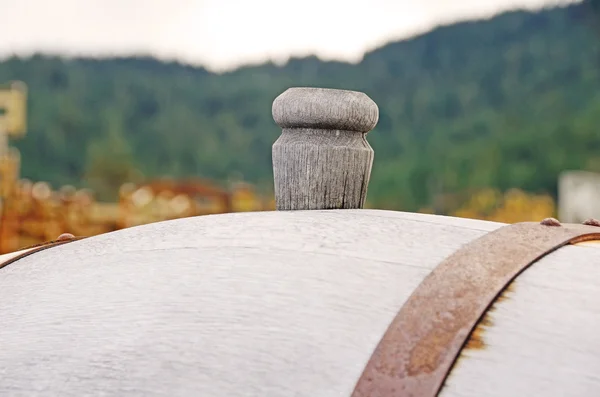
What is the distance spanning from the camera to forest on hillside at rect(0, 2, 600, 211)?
1941cm

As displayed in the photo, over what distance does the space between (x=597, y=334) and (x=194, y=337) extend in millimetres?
731

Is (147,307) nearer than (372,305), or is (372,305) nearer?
(372,305)

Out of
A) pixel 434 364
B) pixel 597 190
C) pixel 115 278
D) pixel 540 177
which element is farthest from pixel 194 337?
pixel 540 177

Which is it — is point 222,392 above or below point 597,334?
below

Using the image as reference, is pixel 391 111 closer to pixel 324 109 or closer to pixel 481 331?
pixel 324 109

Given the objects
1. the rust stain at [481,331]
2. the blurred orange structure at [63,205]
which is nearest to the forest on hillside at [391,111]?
the blurred orange structure at [63,205]

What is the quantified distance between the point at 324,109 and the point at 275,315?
75cm

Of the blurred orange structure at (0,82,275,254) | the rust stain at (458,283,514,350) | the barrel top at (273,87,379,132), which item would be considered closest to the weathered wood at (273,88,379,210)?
the barrel top at (273,87,379,132)

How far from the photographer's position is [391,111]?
21188 millimetres

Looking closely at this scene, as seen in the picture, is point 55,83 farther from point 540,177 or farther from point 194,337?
point 194,337

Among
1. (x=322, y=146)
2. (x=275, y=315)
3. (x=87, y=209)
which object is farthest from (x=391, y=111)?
(x=275, y=315)

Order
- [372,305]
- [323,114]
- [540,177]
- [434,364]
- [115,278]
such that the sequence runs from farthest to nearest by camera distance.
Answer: [540,177], [323,114], [115,278], [372,305], [434,364]

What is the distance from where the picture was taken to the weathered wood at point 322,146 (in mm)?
1953

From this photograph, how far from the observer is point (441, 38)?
933 inches
